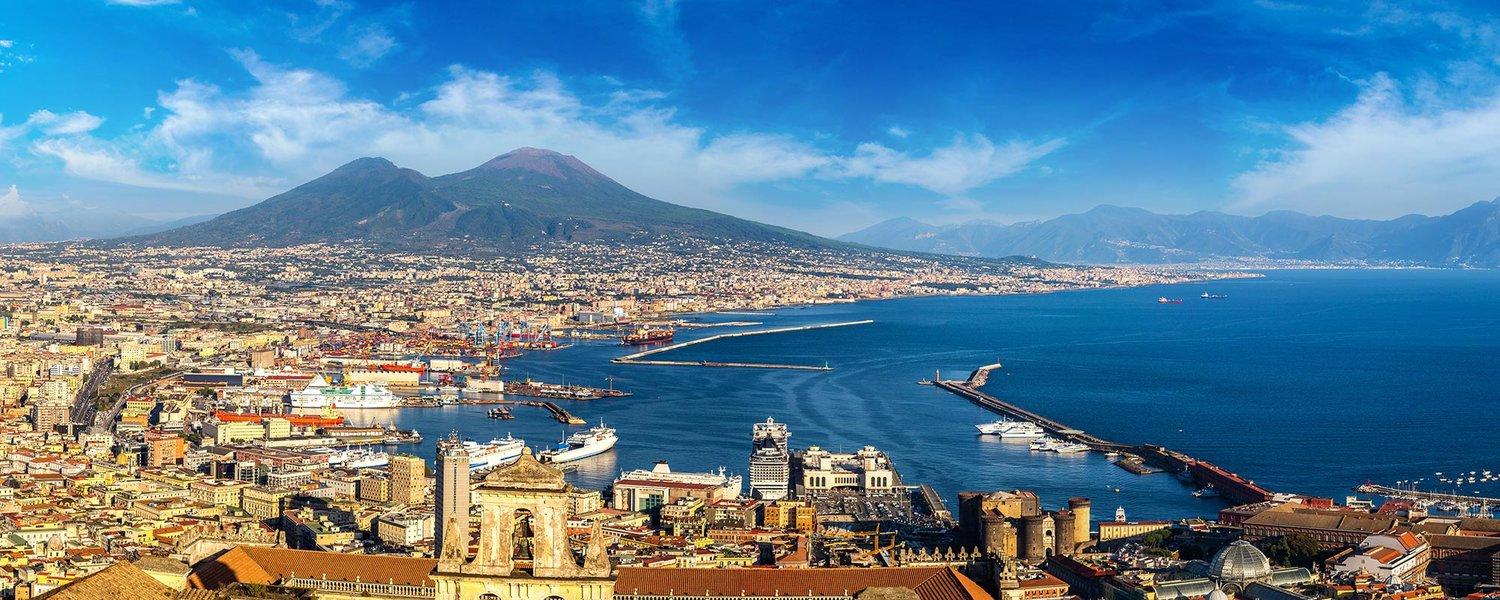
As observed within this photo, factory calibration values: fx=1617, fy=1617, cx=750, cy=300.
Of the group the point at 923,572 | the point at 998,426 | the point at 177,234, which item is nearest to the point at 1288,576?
the point at 923,572

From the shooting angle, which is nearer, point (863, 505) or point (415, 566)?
point (415, 566)

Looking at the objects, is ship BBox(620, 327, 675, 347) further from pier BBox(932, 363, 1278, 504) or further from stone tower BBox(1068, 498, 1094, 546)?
stone tower BBox(1068, 498, 1094, 546)

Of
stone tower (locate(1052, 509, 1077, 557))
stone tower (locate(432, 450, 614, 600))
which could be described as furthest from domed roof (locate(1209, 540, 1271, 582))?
stone tower (locate(432, 450, 614, 600))

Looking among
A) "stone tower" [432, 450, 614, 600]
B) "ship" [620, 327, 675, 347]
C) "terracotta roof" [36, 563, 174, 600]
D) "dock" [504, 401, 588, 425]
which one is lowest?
"dock" [504, 401, 588, 425]

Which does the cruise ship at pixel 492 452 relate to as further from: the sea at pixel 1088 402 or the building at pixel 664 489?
the building at pixel 664 489

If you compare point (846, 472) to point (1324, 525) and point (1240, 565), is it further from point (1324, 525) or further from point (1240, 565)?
point (1240, 565)

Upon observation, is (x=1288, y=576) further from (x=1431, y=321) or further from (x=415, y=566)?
(x=1431, y=321)
